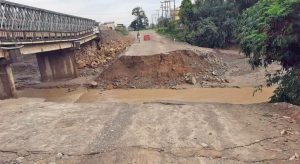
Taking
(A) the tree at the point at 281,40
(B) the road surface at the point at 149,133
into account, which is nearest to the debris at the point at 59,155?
(B) the road surface at the point at 149,133

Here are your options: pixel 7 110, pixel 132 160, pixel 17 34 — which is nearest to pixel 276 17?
pixel 132 160

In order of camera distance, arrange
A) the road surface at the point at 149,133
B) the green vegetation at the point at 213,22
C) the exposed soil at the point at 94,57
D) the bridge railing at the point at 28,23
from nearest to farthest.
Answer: the road surface at the point at 149,133 < the bridge railing at the point at 28,23 < the exposed soil at the point at 94,57 < the green vegetation at the point at 213,22

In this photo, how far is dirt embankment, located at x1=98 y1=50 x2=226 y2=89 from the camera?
3127cm

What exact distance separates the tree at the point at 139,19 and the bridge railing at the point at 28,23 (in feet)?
239

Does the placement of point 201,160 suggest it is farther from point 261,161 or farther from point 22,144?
point 22,144

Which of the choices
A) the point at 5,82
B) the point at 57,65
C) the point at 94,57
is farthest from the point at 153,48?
the point at 5,82

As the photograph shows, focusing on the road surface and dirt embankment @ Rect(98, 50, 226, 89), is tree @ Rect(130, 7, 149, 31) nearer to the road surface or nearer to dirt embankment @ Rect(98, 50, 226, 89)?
dirt embankment @ Rect(98, 50, 226, 89)

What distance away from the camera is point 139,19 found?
114312mm

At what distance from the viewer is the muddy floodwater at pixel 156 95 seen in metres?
25.6

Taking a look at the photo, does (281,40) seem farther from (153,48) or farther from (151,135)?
(153,48)

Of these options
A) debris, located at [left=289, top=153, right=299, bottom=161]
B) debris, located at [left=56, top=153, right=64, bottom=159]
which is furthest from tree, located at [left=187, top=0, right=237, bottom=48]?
debris, located at [left=56, top=153, right=64, bottom=159]

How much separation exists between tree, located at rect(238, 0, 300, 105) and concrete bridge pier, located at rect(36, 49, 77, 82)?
78.8 feet

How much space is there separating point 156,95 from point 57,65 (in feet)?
43.1

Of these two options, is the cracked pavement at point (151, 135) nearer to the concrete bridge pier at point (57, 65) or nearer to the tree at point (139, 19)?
the concrete bridge pier at point (57, 65)
